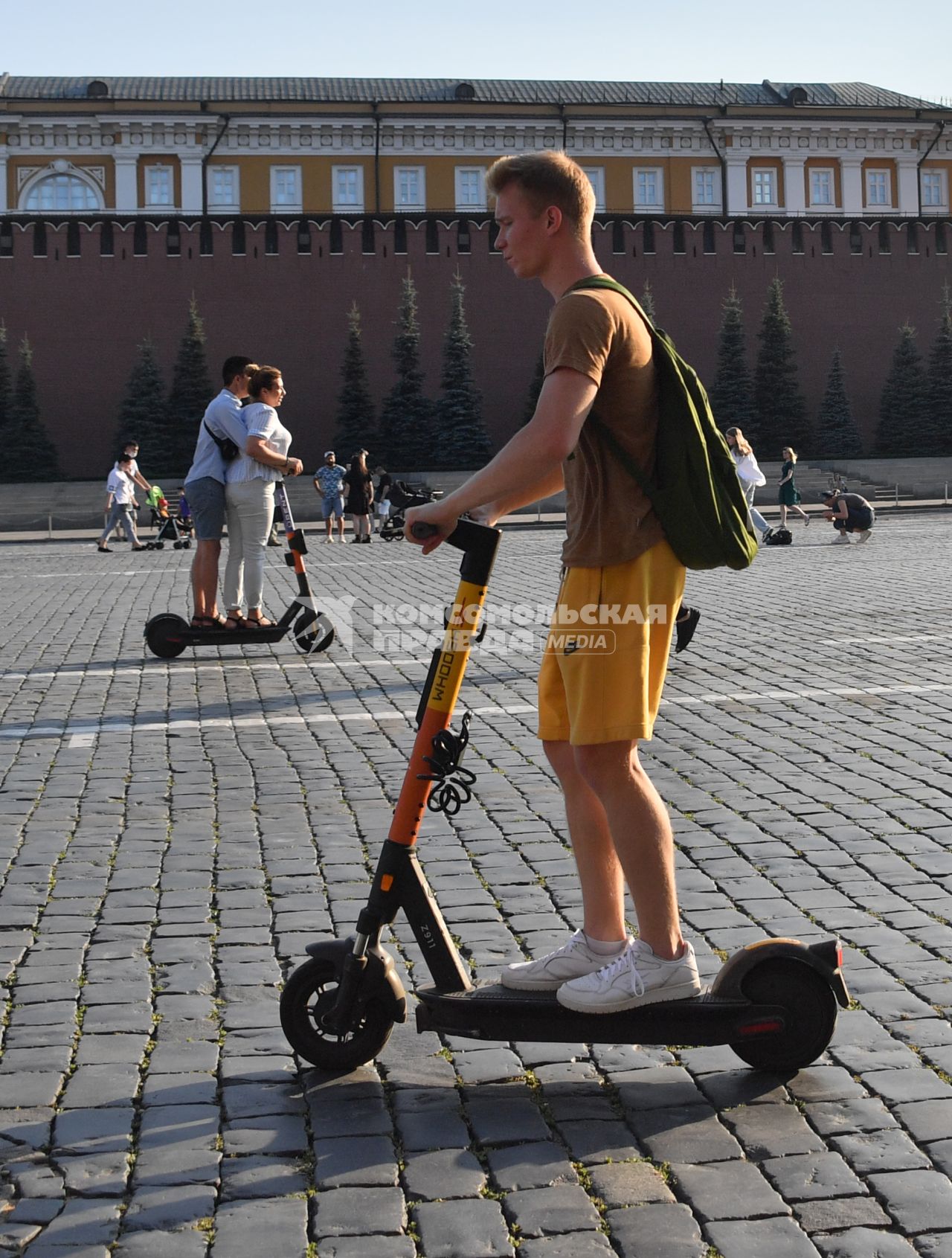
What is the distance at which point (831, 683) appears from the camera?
7805 mm

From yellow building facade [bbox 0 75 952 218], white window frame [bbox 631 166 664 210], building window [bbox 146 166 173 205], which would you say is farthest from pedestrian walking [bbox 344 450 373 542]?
white window frame [bbox 631 166 664 210]

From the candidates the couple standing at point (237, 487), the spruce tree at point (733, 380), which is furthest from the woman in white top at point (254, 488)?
the spruce tree at point (733, 380)

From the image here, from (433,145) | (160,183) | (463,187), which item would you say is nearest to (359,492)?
(463,187)

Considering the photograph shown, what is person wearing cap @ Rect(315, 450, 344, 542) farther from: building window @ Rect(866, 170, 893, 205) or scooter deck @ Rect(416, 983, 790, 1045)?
building window @ Rect(866, 170, 893, 205)

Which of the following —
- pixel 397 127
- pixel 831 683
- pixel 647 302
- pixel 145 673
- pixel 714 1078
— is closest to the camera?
pixel 714 1078

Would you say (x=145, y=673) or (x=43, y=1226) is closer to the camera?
(x=43, y=1226)

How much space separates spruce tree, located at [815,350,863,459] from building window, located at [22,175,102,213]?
2540 cm

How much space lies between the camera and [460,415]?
42.6 meters

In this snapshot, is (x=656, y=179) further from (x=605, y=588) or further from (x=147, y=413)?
(x=605, y=588)

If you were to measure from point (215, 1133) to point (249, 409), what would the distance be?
22.6 ft

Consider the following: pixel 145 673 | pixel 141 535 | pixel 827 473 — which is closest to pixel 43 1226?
pixel 145 673

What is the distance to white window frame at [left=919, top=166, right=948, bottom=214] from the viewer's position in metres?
60.8

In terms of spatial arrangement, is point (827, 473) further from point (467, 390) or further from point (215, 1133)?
point (215, 1133)

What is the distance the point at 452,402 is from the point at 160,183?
1881cm
